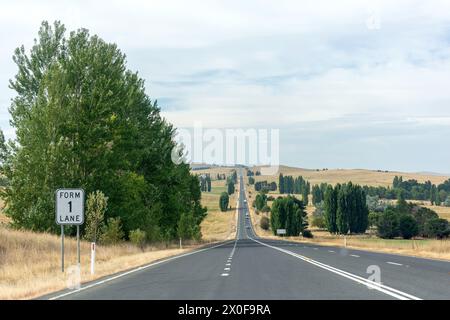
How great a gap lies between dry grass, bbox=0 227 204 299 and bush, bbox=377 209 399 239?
95202 millimetres

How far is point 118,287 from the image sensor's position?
16359 mm

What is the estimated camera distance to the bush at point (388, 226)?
128 metres

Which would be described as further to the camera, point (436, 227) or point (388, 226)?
point (388, 226)

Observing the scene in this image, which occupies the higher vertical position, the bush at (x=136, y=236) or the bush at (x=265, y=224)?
the bush at (x=136, y=236)

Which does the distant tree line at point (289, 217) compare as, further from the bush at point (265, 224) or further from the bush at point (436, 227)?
the bush at point (265, 224)

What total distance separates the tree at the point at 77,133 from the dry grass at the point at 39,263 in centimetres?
640

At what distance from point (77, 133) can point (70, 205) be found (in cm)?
2502

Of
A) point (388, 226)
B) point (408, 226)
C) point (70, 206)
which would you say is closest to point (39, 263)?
point (70, 206)

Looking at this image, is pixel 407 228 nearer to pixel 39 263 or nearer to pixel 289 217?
pixel 289 217

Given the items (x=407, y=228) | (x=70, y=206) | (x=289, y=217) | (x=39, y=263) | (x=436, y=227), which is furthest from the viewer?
(x=289, y=217)

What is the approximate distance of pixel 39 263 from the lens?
26891 millimetres

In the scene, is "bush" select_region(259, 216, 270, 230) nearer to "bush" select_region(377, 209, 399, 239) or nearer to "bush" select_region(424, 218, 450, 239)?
"bush" select_region(377, 209, 399, 239)

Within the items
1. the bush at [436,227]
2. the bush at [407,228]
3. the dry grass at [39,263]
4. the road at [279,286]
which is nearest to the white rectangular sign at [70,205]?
the dry grass at [39,263]

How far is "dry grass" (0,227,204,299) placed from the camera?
16.7 m
